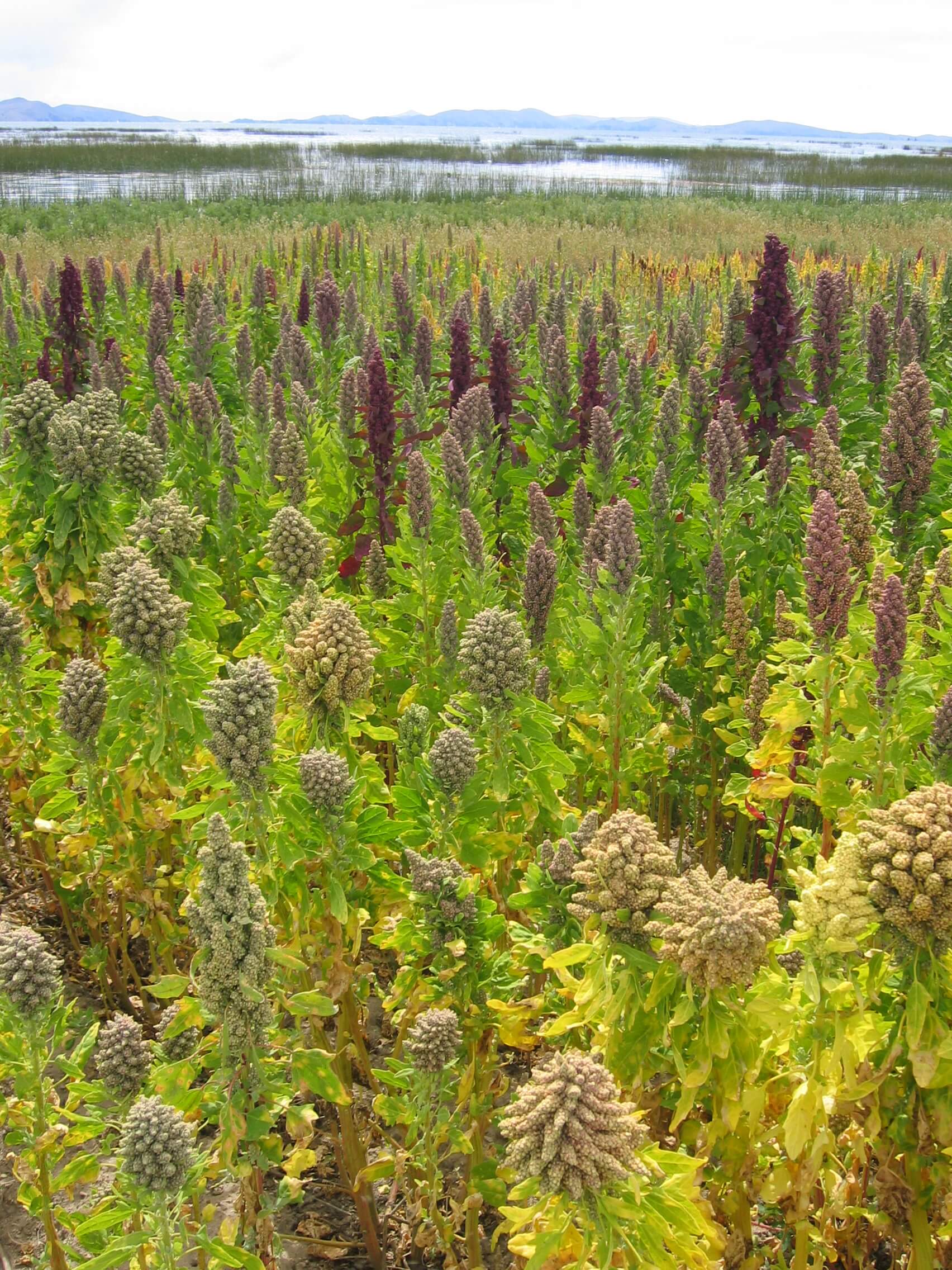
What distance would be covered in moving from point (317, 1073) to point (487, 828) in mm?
1016

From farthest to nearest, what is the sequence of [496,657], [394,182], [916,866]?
[394,182]
[496,657]
[916,866]

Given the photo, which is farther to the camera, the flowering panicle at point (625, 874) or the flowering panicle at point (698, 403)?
the flowering panicle at point (698, 403)

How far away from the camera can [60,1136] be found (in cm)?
252

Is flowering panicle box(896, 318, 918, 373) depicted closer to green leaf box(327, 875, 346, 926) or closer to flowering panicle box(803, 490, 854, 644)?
flowering panicle box(803, 490, 854, 644)

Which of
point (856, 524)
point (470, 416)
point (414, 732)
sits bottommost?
point (414, 732)

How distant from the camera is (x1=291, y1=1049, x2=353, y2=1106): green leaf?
2.29 meters

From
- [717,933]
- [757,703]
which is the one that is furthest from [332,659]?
[757,703]

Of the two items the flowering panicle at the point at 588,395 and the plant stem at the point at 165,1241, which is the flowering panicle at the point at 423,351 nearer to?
the flowering panicle at the point at 588,395

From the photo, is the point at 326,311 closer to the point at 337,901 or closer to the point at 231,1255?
the point at 337,901

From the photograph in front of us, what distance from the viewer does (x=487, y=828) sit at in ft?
10.3

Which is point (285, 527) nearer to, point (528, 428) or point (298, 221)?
point (528, 428)

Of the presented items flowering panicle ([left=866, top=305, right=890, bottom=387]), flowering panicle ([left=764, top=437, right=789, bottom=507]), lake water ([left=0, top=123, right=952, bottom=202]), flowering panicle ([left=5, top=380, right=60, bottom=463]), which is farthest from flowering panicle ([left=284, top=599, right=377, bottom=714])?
lake water ([left=0, top=123, right=952, bottom=202])

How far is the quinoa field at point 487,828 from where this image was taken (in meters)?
1.94

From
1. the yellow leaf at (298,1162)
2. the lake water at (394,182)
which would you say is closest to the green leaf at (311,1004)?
the yellow leaf at (298,1162)
